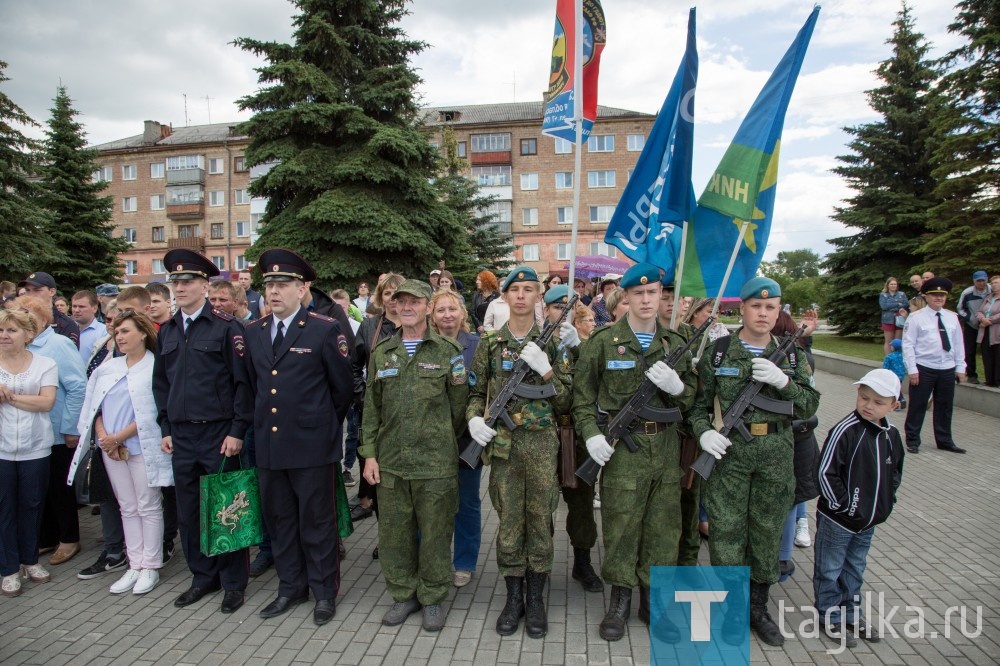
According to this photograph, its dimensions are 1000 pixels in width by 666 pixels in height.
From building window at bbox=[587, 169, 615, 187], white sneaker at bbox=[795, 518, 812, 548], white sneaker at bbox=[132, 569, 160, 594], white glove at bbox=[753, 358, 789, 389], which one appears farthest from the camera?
building window at bbox=[587, 169, 615, 187]

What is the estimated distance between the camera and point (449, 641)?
3.72m

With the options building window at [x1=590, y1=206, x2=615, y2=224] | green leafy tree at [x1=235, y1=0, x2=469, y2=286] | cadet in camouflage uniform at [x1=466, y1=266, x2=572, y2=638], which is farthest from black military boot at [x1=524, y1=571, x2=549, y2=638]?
building window at [x1=590, y1=206, x2=615, y2=224]

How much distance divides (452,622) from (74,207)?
27.2 meters

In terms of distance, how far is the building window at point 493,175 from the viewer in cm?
4200

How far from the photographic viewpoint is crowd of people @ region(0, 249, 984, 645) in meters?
3.68

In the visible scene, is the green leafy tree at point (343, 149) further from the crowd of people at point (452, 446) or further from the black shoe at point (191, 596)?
the black shoe at point (191, 596)

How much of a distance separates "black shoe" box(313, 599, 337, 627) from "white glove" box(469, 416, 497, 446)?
1.66 metres

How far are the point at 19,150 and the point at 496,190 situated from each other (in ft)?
93.0

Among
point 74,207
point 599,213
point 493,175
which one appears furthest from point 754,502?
point 493,175

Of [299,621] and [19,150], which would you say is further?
[19,150]

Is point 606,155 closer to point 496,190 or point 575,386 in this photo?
point 496,190

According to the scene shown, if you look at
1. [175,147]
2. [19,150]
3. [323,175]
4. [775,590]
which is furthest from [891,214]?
[175,147]

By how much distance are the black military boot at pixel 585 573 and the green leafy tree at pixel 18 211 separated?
67.8 ft

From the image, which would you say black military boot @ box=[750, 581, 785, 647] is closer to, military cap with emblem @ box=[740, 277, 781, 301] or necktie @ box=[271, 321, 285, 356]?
military cap with emblem @ box=[740, 277, 781, 301]
